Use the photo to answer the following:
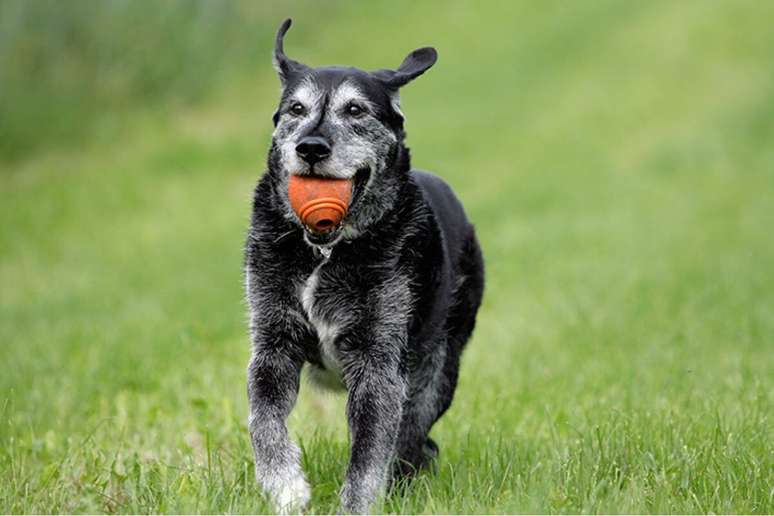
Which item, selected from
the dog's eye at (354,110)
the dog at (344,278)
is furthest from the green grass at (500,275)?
the dog's eye at (354,110)

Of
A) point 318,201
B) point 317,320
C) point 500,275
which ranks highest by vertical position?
point 318,201

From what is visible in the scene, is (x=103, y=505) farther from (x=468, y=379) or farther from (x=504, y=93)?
(x=504, y=93)

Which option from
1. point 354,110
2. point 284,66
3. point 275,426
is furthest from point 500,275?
point 275,426

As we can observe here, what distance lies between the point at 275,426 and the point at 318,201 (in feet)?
3.02

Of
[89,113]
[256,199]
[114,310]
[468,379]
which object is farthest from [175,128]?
[256,199]

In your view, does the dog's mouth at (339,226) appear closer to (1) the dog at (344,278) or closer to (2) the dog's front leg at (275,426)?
(1) the dog at (344,278)

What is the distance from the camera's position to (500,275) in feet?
41.7

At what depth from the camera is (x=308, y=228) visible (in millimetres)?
4918

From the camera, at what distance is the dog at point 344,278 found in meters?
4.89

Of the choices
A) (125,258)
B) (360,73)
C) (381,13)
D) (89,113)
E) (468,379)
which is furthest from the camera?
(381,13)

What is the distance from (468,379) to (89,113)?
13.0 metres

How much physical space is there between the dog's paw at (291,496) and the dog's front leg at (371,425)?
0.57 feet

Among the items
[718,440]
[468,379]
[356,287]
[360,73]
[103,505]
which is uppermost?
[360,73]

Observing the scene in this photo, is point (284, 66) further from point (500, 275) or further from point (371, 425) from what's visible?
point (500, 275)
